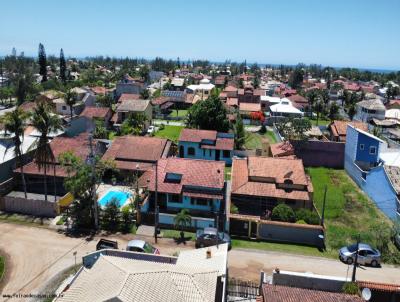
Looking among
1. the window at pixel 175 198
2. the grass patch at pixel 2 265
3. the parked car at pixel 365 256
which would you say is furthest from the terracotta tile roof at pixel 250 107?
the grass patch at pixel 2 265

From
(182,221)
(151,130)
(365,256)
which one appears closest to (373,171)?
(365,256)

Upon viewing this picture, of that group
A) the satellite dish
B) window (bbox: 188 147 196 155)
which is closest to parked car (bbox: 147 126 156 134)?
window (bbox: 188 147 196 155)

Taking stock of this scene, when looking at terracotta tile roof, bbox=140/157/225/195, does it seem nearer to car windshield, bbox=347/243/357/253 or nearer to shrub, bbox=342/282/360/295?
car windshield, bbox=347/243/357/253

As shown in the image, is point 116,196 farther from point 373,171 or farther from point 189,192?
point 373,171

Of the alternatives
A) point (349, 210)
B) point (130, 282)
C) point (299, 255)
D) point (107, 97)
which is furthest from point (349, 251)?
point (107, 97)

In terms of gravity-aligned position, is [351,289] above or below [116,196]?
above

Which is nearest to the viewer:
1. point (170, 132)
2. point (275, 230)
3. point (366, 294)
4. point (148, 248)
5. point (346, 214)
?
point (366, 294)
